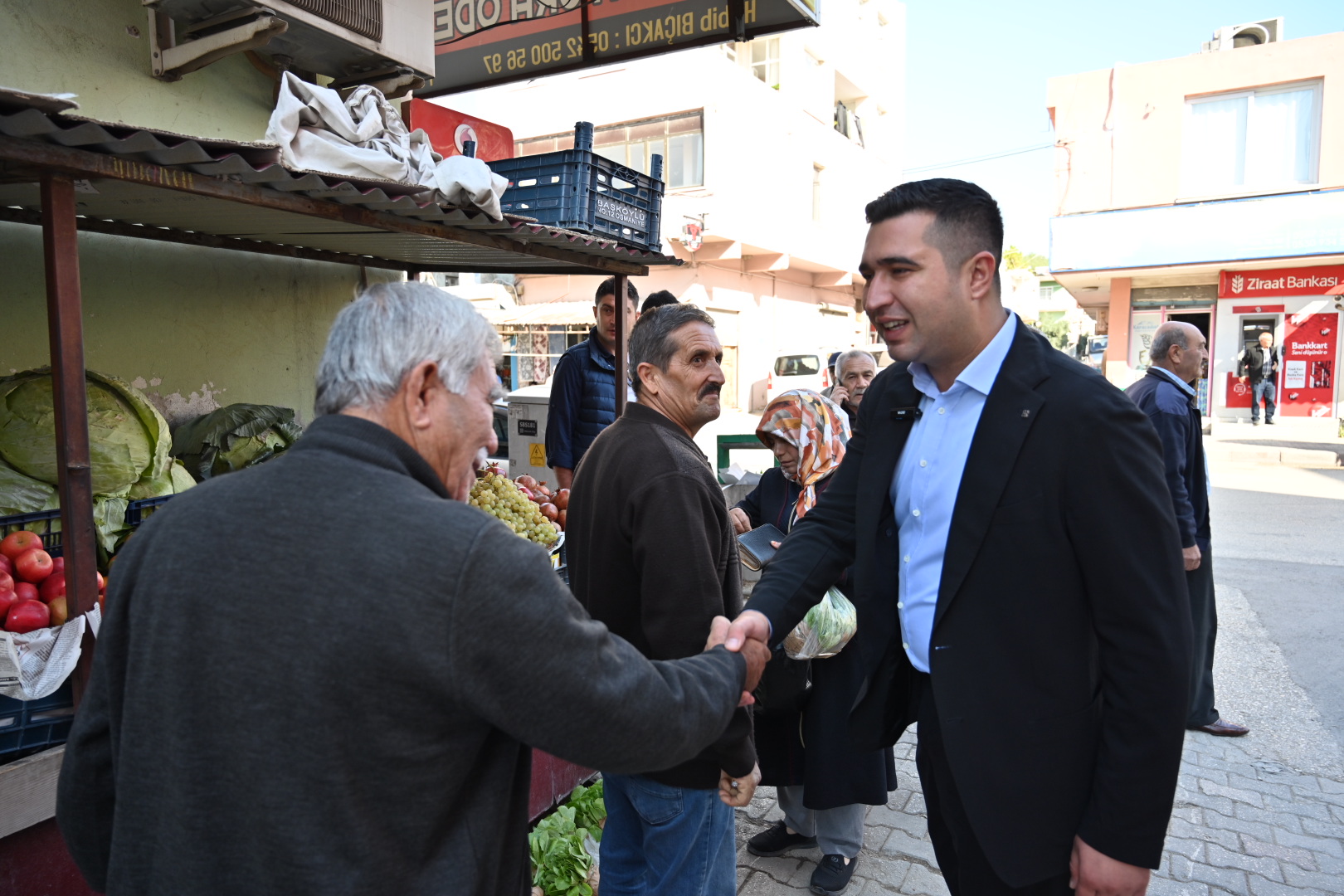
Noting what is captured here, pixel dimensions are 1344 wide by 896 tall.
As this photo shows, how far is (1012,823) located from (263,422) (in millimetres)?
3902

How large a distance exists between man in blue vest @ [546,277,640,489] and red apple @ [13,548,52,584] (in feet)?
10.4

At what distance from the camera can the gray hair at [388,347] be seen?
4.56 ft

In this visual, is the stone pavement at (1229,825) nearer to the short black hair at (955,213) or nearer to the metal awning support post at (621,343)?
the metal awning support post at (621,343)

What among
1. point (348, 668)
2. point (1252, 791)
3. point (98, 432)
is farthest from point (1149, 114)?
point (348, 668)

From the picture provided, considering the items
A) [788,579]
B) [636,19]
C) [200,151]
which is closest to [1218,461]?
[636,19]

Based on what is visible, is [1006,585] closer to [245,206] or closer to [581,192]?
[245,206]

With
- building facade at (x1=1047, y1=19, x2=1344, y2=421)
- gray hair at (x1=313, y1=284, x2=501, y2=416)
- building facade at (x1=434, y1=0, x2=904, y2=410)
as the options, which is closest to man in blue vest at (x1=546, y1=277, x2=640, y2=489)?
gray hair at (x1=313, y1=284, x2=501, y2=416)

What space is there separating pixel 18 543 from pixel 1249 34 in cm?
2428

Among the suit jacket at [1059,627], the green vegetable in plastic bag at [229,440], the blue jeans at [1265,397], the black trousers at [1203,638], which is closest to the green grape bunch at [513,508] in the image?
the green vegetable in plastic bag at [229,440]

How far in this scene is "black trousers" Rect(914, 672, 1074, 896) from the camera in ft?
6.58

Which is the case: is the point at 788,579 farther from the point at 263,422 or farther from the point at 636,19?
the point at 636,19

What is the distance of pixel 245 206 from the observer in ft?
10.2

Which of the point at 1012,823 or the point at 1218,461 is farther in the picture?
the point at 1218,461

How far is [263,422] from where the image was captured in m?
4.36
